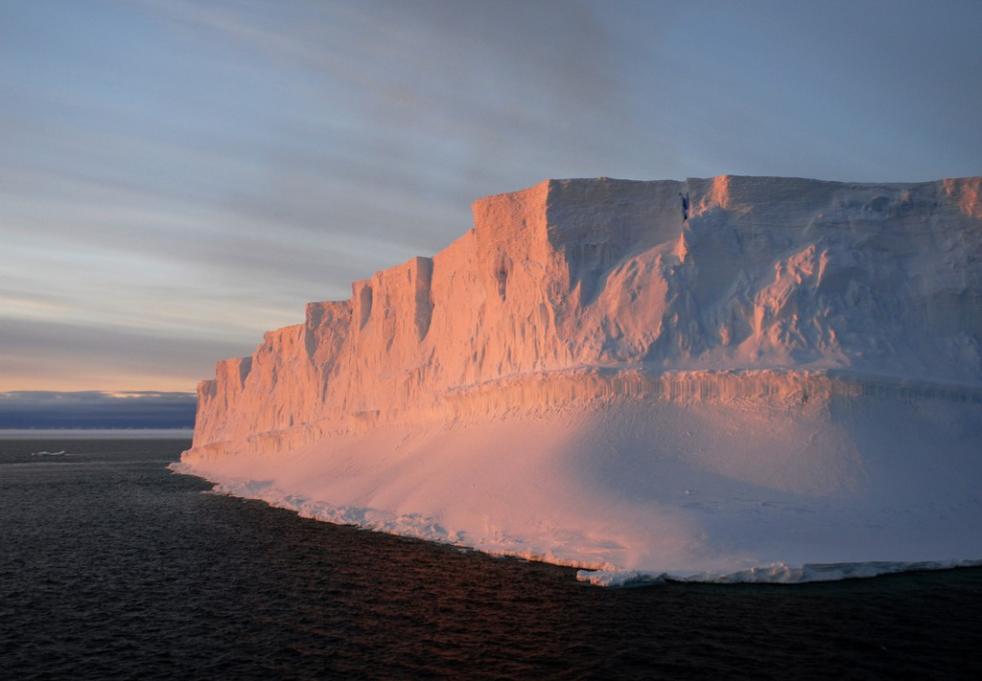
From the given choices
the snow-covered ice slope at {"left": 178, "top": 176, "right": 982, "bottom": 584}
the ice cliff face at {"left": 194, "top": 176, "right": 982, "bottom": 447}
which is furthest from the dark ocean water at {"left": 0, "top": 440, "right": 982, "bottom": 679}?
the ice cliff face at {"left": 194, "top": 176, "right": 982, "bottom": 447}

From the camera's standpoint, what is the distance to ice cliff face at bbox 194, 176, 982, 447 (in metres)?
28.8

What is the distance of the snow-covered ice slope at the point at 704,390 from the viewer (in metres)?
22.1

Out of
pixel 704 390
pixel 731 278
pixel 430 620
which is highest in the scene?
pixel 731 278

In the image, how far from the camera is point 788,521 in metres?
21.7

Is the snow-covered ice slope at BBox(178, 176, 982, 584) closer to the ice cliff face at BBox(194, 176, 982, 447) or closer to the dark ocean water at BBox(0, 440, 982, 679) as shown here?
the ice cliff face at BBox(194, 176, 982, 447)

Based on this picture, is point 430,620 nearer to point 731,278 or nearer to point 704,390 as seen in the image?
point 704,390

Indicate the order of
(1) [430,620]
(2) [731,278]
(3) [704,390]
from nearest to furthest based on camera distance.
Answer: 1. (1) [430,620]
2. (3) [704,390]
3. (2) [731,278]

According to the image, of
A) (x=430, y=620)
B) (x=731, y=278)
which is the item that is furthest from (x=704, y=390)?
(x=430, y=620)

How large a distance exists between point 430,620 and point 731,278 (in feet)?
66.9

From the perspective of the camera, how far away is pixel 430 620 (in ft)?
53.8

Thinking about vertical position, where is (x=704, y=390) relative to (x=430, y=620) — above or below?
above

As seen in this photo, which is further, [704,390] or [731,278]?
[731,278]

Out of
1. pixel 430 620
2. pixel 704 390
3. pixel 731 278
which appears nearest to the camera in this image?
pixel 430 620

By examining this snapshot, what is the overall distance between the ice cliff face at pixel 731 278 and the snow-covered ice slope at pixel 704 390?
0.09m
